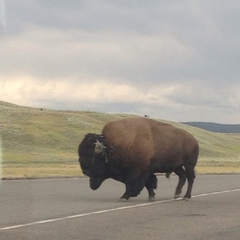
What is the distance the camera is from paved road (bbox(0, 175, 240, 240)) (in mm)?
11781

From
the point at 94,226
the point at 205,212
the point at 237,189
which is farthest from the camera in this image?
the point at 237,189

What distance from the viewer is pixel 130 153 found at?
59.7 ft

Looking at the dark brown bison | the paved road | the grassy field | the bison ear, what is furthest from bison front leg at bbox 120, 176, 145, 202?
the grassy field

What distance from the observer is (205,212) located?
15.7 metres

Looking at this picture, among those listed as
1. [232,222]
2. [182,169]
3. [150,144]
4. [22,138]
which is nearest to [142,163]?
[150,144]

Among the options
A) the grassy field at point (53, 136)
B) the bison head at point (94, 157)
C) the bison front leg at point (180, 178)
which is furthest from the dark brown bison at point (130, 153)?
the grassy field at point (53, 136)

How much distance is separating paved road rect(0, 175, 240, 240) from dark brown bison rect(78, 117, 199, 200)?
63 cm

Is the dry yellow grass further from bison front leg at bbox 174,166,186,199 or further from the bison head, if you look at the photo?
the bison head

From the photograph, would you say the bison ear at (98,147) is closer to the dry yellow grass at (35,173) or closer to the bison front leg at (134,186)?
the bison front leg at (134,186)

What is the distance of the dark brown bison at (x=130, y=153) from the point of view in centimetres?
1811

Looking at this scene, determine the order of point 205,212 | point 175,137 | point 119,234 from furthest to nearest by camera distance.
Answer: point 175,137 < point 205,212 < point 119,234

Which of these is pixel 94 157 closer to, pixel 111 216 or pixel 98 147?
pixel 98 147

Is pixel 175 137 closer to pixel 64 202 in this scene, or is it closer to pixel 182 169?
pixel 182 169

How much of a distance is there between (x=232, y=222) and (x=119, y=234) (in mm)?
3029
